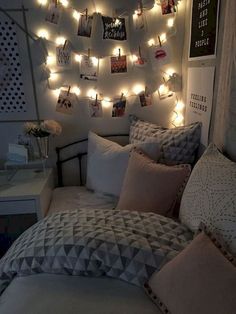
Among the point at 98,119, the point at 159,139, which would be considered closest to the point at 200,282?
the point at 159,139

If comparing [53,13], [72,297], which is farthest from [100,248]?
[53,13]

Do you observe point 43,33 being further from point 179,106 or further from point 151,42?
point 179,106

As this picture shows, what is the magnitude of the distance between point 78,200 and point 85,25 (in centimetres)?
119

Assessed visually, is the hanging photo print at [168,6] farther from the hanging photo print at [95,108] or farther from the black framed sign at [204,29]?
the hanging photo print at [95,108]

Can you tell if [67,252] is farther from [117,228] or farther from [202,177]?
[202,177]

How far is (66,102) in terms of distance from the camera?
199cm

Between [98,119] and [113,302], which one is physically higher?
[98,119]

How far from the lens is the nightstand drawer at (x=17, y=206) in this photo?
164 centimetres

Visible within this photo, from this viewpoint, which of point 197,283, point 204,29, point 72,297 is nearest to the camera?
point 197,283

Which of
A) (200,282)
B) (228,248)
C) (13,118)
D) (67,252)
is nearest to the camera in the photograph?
(200,282)

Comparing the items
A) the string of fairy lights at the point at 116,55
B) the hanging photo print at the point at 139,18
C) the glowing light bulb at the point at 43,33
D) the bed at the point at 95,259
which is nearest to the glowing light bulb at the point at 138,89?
the string of fairy lights at the point at 116,55

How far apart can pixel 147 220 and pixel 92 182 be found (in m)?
0.75

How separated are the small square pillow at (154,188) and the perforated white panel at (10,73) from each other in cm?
108

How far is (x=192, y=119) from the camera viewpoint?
1816 millimetres
